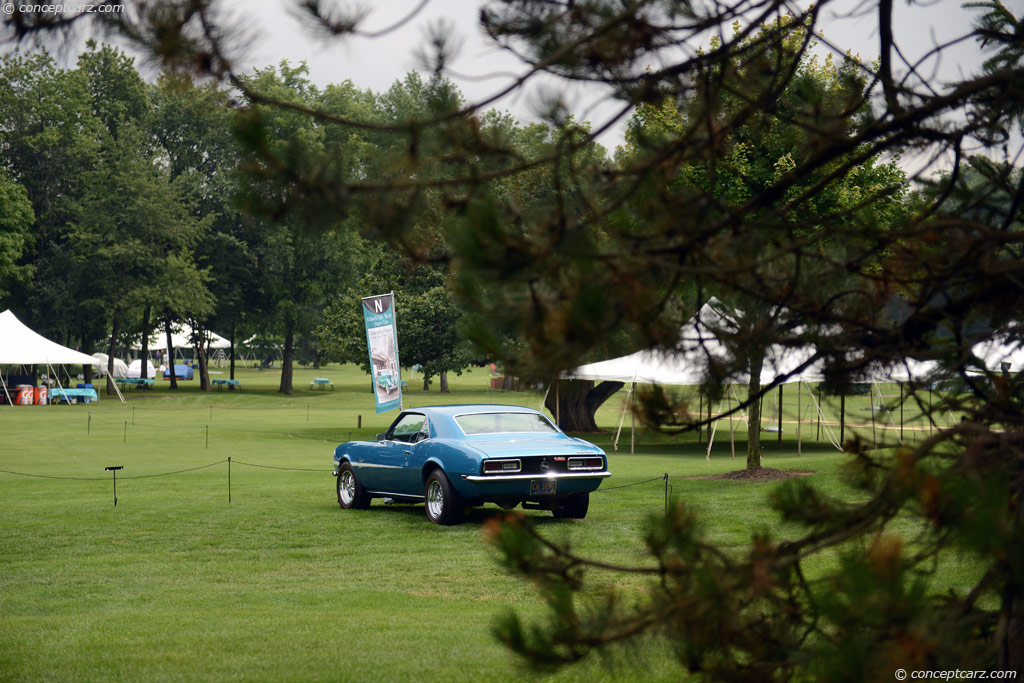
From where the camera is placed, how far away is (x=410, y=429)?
1549 centimetres

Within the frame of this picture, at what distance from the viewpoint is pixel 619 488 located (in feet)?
63.3

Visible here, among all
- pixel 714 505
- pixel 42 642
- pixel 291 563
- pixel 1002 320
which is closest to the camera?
pixel 1002 320

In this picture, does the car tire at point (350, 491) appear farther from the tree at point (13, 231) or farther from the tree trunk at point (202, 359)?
the tree trunk at point (202, 359)

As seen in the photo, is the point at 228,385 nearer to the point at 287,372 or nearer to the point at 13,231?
the point at 287,372

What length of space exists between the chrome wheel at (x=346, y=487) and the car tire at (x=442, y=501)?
206cm

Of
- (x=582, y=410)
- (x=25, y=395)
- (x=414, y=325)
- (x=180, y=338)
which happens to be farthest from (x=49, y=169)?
(x=180, y=338)

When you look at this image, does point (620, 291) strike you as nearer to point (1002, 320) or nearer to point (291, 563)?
point (1002, 320)

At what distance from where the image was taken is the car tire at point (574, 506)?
15047 millimetres

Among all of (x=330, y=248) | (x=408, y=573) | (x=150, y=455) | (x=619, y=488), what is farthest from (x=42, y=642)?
(x=330, y=248)

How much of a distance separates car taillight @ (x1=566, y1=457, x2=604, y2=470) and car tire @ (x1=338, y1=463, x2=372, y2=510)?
3705 mm

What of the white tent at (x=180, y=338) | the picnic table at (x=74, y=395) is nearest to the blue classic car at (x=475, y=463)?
the picnic table at (x=74, y=395)

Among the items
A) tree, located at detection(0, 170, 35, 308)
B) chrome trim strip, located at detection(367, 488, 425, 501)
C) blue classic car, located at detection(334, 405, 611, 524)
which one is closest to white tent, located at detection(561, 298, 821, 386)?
blue classic car, located at detection(334, 405, 611, 524)

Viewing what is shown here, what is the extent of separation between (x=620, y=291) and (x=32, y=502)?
15.9m

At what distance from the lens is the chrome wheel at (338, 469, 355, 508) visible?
54.3 ft
